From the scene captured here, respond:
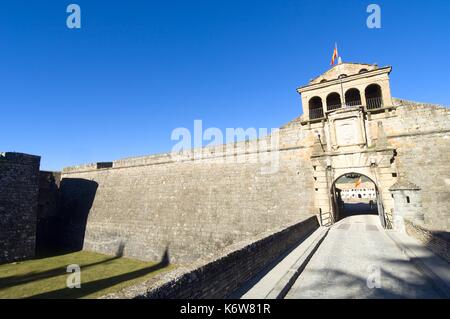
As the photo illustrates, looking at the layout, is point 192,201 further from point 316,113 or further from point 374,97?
point 374,97

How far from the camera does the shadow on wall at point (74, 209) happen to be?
22828 millimetres

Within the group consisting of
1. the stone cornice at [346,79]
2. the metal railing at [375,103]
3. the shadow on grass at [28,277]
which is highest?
the stone cornice at [346,79]

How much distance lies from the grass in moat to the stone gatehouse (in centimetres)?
181

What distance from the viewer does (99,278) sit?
13.5m

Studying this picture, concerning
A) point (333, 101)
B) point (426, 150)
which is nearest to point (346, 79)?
point (333, 101)

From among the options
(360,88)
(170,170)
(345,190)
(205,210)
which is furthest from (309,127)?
(345,190)

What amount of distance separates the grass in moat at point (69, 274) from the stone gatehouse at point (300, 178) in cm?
181

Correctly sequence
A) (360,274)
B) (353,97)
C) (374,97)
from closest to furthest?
(360,274) < (374,97) < (353,97)

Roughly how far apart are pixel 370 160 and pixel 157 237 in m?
14.8

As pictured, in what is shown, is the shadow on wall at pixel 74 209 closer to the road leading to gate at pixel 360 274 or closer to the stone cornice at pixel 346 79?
the stone cornice at pixel 346 79

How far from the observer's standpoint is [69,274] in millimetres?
14461

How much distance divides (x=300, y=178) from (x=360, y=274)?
952cm

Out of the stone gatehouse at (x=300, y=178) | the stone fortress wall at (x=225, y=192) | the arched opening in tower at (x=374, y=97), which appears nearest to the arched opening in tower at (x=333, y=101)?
the stone gatehouse at (x=300, y=178)
